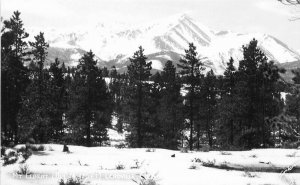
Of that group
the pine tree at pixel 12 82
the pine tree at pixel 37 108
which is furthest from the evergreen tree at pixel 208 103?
the pine tree at pixel 37 108

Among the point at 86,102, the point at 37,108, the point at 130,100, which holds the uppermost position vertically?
the point at 130,100

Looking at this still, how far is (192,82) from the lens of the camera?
4447 cm

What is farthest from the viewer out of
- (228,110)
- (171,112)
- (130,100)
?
(171,112)

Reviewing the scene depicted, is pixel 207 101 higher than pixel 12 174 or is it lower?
higher

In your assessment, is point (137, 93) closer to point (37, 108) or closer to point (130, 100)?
point (130, 100)

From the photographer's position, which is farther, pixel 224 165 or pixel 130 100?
pixel 130 100

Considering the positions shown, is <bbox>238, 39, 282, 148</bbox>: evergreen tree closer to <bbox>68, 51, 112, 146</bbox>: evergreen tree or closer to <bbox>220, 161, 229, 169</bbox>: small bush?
<bbox>68, 51, 112, 146</bbox>: evergreen tree

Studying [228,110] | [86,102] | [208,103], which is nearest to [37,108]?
[86,102]

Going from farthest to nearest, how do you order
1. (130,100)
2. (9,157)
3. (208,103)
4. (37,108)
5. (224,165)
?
(208,103)
(130,100)
(37,108)
(224,165)
(9,157)

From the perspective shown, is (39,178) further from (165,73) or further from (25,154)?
(165,73)

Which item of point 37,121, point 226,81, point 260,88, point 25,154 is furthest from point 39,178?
point 226,81

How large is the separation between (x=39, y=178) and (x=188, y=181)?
4.19 m

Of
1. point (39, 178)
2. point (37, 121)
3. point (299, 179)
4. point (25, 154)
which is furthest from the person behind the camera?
point (37, 121)

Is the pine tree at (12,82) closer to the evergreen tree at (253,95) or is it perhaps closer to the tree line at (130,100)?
the tree line at (130,100)
